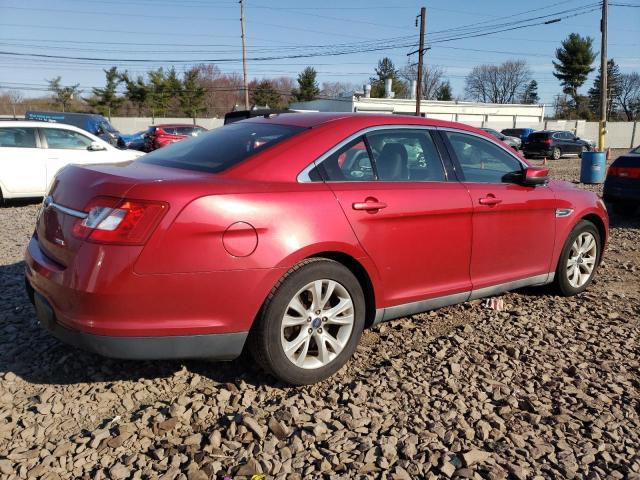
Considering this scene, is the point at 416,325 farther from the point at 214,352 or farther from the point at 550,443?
the point at 214,352

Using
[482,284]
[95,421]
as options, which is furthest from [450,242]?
[95,421]

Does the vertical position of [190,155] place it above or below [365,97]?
below

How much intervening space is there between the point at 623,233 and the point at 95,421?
7458mm

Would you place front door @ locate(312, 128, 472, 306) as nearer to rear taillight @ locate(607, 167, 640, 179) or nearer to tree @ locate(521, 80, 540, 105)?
rear taillight @ locate(607, 167, 640, 179)

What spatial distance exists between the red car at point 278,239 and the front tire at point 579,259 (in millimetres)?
735

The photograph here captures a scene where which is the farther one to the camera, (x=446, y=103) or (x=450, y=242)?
(x=446, y=103)

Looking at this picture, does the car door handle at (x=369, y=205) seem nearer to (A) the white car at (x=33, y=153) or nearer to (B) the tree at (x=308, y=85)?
(A) the white car at (x=33, y=153)


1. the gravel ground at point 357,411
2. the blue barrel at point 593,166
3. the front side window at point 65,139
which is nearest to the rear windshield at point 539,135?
the blue barrel at point 593,166

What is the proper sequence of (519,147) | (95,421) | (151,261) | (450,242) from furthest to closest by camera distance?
(519,147)
(450,242)
(95,421)
(151,261)

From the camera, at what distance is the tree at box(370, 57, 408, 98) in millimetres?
75588

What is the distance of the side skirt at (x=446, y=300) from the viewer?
11.2 feet

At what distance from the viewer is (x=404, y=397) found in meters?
2.98

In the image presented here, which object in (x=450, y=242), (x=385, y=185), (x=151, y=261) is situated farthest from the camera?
(x=450, y=242)

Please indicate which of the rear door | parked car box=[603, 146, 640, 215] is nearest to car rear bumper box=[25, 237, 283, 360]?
parked car box=[603, 146, 640, 215]
